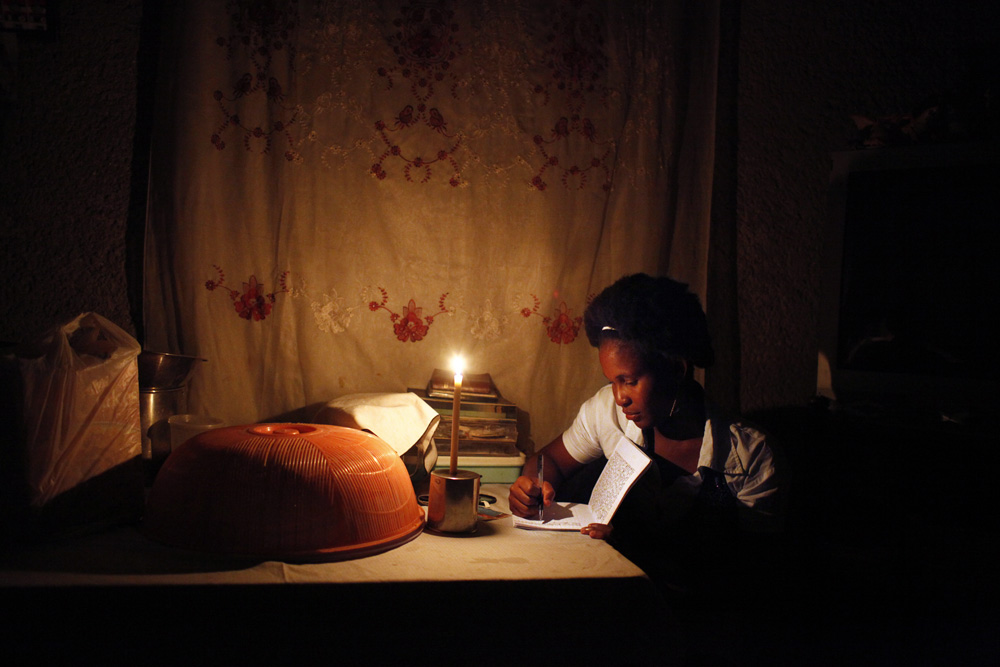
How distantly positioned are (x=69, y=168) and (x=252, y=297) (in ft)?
1.96

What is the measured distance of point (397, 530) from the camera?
1170 mm

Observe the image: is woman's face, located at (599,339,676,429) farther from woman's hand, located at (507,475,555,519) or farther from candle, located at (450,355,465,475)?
candle, located at (450,355,465,475)

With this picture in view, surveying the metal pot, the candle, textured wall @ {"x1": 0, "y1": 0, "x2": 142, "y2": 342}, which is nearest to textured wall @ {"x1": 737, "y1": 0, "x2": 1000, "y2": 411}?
the candle

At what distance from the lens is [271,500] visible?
3.48 ft

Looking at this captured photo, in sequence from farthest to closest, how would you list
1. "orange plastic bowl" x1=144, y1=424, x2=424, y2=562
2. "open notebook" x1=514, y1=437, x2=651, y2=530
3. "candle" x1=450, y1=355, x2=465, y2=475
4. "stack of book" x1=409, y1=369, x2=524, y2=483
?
"stack of book" x1=409, y1=369, x2=524, y2=483
"open notebook" x1=514, y1=437, x2=651, y2=530
"candle" x1=450, y1=355, x2=465, y2=475
"orange plastic bowl" x1=144, y1=424, x2=424, y2=562

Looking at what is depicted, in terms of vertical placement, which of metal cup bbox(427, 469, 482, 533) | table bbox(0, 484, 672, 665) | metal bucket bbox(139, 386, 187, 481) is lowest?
table bbox(0, 484, 672, 665)

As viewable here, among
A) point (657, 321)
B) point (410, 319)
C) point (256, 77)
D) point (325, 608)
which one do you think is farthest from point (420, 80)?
point (325, 608)

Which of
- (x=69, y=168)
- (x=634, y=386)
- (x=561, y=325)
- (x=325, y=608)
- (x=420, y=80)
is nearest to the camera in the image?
(x=325, y=608)

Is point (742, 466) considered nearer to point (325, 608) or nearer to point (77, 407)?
point (325, 608)

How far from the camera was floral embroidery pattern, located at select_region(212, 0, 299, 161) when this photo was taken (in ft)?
5.74

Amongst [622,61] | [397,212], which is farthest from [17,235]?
[622,61]

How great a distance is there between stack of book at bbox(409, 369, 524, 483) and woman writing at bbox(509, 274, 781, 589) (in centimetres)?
9

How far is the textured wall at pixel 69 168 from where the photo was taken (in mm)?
1699

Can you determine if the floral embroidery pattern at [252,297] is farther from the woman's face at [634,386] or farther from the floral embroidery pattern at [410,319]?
the woman's face at [634,386]
